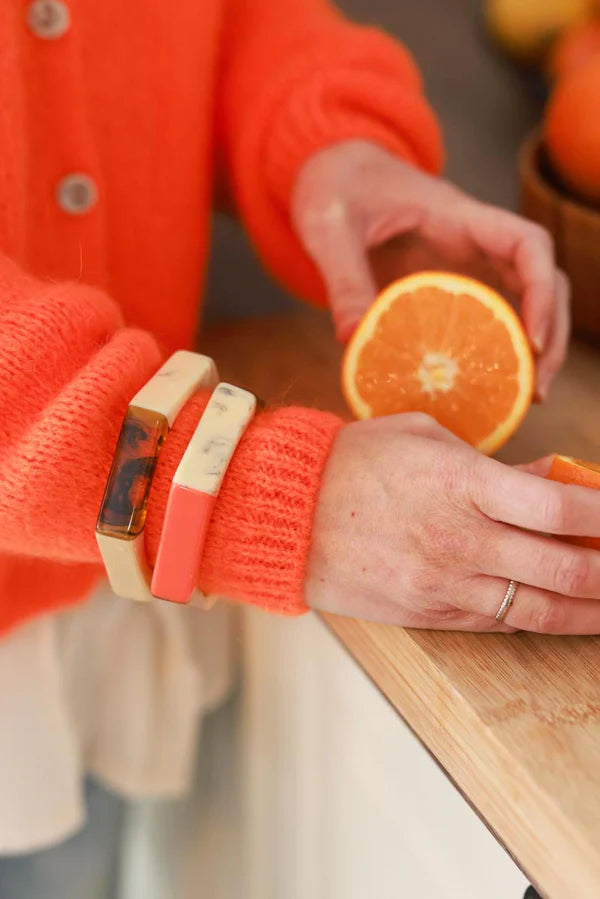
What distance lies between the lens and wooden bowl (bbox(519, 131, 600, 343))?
670 millimetres

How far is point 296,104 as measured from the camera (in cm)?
66

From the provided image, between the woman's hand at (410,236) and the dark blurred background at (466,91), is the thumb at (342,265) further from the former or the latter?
the dark blurred background at (466,91)

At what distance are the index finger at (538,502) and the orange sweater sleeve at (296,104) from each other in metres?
0.37

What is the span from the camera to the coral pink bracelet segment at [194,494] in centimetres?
40

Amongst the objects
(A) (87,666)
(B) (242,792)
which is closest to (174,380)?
(A) (87,666)

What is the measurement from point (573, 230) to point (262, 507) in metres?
0.41

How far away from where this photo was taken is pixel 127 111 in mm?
610

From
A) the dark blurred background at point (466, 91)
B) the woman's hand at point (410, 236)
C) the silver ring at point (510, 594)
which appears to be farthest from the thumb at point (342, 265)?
the dark blurred background at point (466, 91)

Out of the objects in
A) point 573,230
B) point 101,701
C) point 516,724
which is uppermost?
point 573,230

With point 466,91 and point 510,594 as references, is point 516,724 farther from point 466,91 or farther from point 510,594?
point 466,91

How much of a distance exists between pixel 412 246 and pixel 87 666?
0.43m

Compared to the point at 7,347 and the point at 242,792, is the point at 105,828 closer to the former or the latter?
the point at 242,792

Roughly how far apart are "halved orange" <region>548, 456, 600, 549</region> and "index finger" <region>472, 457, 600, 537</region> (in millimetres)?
18

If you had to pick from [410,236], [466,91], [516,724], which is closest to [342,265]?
[410,236]
